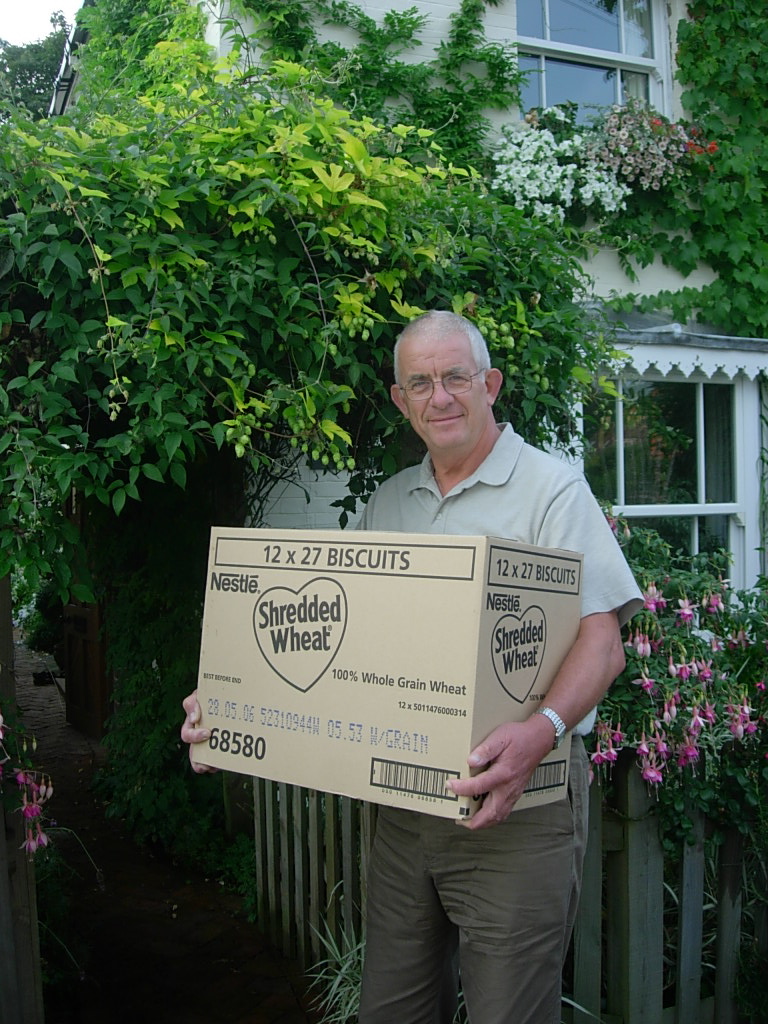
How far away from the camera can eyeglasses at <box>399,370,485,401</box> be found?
1865mm

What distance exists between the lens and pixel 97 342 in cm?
185

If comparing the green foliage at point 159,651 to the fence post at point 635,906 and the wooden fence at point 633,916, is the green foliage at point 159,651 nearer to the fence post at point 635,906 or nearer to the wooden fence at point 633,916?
the wooden fence at point 633,916

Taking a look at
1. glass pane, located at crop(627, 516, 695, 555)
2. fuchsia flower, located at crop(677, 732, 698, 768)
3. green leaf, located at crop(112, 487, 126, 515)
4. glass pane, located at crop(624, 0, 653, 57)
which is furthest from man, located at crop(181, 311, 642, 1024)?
glass pane, located at crop(624, 0, 653, 57)

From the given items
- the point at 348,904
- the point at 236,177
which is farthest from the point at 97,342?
the point at 348,904

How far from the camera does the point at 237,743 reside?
183 centimetres

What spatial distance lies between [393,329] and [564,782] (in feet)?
3.87

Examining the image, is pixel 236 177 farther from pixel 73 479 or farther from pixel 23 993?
pixel 23 993

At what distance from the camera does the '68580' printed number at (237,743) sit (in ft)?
5.88

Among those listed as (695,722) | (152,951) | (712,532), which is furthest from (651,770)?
(712,532)

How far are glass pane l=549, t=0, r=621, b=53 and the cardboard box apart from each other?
5.33 meters

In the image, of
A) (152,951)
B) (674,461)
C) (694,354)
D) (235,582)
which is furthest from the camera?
(674,461)

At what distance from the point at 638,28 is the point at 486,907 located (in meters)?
6.21

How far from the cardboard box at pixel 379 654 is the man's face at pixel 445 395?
335 millimetres

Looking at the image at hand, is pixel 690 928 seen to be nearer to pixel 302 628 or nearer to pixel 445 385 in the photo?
pixel 302 628
